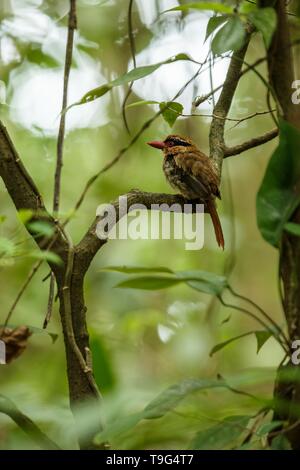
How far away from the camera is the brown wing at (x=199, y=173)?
215 cm

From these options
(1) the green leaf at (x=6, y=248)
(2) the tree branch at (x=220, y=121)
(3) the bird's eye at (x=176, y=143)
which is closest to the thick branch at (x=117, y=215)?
(2) the tree branch at (x=220, y=121)

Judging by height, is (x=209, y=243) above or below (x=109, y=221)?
below

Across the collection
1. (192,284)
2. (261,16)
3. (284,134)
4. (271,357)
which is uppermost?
(261,16)

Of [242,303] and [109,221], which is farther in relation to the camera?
[242,303]

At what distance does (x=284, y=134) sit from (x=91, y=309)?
299cm

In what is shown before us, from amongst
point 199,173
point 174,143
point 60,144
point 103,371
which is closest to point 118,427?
point 103,371

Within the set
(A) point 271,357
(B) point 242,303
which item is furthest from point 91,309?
(B) point 242,303

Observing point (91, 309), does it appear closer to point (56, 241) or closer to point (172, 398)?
point (56, 241)

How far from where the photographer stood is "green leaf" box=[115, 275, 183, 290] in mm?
969

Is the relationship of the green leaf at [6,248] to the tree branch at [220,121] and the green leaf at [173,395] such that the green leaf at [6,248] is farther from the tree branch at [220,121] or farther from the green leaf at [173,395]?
the tree branch at [220,121]

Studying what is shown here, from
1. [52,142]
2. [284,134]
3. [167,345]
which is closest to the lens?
[284,134]

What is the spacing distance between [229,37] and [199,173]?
110 centimetres

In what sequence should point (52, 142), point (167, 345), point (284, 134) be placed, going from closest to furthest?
point (284, 134) → point (52, 142) → point (167, 345)

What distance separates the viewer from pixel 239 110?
3.77 m
